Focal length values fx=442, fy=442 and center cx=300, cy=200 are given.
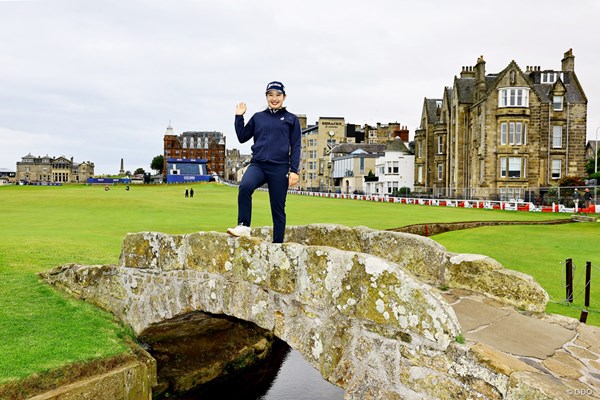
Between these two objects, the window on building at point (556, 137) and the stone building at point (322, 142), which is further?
the stone building at point (322, 142)

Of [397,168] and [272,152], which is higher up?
[397,168]

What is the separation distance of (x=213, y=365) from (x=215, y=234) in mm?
5818

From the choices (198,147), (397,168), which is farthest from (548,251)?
(198,147)

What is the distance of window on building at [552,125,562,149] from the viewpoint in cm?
4875

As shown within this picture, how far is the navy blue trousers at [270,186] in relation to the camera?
6902 millimetres

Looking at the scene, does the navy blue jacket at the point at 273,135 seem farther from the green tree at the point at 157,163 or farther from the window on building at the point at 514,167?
the green tree at the point at 157,163

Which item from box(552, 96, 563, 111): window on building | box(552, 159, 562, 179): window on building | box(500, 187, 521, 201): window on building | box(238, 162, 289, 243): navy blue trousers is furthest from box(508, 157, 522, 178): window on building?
box(238, 162, 289, 243): navy blue trousers

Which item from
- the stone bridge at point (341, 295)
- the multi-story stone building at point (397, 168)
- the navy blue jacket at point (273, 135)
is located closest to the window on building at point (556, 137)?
the multi-story stone building at point (397, 168)

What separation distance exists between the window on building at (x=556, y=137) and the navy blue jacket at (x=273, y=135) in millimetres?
50416

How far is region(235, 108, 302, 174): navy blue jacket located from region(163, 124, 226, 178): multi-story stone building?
6684 inches

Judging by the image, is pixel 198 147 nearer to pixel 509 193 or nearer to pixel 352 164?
pixel 352 164

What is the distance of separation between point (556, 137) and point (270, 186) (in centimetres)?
5138

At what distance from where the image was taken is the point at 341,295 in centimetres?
532

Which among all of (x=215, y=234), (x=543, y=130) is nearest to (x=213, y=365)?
(x=215, y=234)
